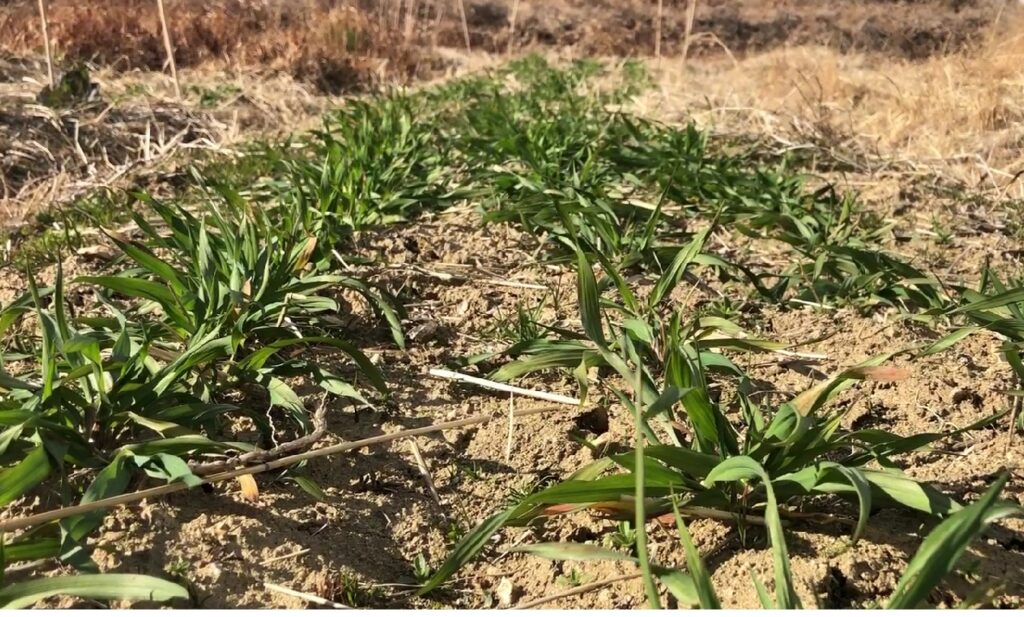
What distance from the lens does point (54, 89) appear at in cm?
422

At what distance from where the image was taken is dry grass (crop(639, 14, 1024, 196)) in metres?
4.04

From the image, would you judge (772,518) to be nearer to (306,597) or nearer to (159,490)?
(306,597)

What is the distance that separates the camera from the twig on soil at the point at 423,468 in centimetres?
146

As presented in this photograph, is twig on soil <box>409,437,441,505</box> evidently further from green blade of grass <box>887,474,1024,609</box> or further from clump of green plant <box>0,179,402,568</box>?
green blade of grass <box>887,474,1024,609</box>

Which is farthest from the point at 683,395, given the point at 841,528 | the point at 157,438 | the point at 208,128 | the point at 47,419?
the point at 208,128

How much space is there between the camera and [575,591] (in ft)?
3.89

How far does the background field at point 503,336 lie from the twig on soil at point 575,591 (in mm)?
14

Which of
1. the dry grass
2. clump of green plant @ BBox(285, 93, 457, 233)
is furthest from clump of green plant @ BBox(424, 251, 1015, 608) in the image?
the dry grass

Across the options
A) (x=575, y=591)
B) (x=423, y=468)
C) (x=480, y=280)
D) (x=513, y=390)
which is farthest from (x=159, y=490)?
(x=480, y=280)

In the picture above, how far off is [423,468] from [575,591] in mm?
433

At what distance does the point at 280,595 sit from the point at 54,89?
13.2ft

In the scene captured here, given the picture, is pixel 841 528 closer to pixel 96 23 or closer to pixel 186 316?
pixel 186 316

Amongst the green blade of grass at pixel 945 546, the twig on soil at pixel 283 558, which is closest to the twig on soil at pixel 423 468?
the twig on soil at pixel 283 558

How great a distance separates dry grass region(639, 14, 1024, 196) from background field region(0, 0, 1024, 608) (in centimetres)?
3
